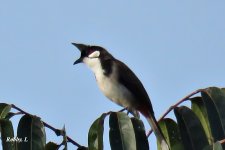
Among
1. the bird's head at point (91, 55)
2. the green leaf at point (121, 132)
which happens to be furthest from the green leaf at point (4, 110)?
the bird's head at point (91, 55)

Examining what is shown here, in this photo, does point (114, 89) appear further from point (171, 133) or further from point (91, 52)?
point (171, 133)

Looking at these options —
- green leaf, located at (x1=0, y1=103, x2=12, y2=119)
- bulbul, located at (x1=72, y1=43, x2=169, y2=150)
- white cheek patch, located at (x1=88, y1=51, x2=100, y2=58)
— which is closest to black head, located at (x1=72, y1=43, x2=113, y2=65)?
white cheek patch, located at (x1=88, y1=51, x2=100, y2=58)

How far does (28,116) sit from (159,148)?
1.07 metres

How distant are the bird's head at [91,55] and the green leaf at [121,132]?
250 centimetres

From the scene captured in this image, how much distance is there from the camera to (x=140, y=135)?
10.7ft

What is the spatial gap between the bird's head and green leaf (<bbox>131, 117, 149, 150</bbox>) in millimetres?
2536

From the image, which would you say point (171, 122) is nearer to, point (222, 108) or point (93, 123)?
point (222, 108)

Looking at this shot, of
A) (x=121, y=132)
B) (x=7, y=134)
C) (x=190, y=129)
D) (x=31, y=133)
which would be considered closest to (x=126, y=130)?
(x=121, y=132)

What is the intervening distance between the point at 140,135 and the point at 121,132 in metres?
0.12

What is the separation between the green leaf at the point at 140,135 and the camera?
3.21 m

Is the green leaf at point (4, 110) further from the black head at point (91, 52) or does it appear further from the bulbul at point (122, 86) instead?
the black head at point (91, 52)

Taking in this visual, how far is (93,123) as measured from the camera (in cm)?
339

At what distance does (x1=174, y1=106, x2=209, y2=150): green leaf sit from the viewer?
3406 millimetres

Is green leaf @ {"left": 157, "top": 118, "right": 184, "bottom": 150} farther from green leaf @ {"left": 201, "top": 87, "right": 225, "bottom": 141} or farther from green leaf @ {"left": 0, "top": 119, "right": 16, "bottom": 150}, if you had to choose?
green leaf @ {"left": 0, "top": 119, "right": 16, "bottom": 150}
